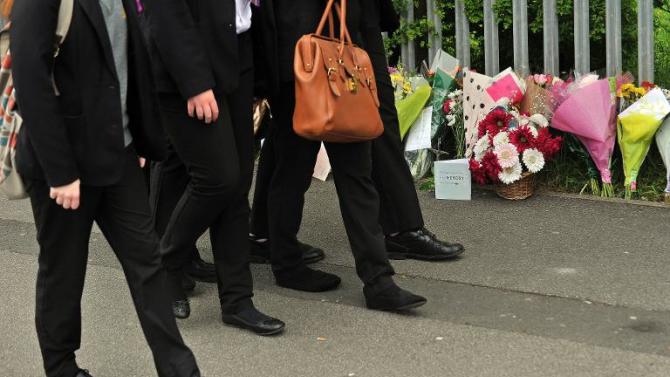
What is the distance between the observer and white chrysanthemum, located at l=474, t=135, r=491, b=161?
20.5ft

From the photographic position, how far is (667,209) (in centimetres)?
591

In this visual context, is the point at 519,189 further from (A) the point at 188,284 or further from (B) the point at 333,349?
(B) the point at 333,349

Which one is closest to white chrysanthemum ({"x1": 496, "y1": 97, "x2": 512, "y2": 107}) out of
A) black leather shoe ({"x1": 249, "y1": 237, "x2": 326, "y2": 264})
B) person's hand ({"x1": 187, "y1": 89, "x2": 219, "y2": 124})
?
black leather shoe ({"x1": 249, "y1": 237, "x2": 326, "y2": 264})

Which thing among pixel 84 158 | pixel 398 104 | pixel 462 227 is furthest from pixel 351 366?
pixel 398 104

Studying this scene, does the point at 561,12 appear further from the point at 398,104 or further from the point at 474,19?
the point at 398,104

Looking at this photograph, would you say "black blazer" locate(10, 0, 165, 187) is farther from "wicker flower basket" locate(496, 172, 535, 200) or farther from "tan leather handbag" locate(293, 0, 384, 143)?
"wicker flower basket" locate(496, 172, 535, 200)

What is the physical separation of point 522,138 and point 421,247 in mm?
1246

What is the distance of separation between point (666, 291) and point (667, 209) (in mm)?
1296

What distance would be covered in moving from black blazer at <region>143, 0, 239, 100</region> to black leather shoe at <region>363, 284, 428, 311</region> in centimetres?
103

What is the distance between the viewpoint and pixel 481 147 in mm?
6270

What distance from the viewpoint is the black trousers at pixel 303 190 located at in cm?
450

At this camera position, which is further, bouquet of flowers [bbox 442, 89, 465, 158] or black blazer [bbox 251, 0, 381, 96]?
bouquet of flowers [bbox 442, 89, 465, 158]

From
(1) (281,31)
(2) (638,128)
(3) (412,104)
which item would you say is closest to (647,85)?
(2) (638,128)

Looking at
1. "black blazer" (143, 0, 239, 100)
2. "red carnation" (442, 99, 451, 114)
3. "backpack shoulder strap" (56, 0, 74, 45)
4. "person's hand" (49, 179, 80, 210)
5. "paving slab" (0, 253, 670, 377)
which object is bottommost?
"paving slab" (0, 253, 670, 377)
